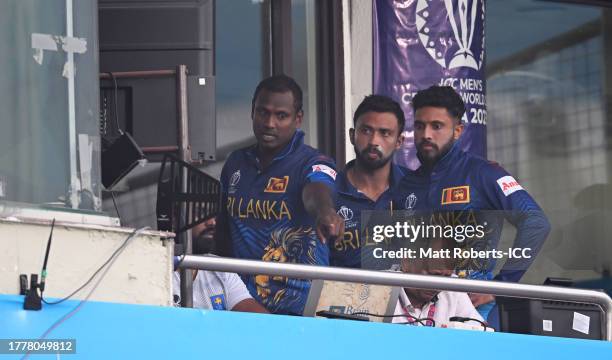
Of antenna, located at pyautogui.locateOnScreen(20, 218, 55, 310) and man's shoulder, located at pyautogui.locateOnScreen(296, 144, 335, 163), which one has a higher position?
man's shoulder, located at pyautogui.locateOnScreen(296, 144, 335, 163)

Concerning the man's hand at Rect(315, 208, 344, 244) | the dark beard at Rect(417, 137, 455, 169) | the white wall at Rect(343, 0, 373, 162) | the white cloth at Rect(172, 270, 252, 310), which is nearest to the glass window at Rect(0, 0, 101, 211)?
the white cloth at Rect(172, 270, 252, 310)

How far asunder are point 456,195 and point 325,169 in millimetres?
796

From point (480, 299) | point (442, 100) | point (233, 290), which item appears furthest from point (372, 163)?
point (233, 290)

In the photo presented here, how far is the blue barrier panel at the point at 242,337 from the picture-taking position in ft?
13.3

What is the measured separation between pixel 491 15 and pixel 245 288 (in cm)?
440

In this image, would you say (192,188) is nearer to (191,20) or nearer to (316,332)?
(316,332)

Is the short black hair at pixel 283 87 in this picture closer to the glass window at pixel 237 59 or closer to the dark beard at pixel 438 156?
the dark beard at pixel 438 156

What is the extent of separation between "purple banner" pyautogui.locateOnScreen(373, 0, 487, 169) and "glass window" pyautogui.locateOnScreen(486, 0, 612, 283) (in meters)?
1.31

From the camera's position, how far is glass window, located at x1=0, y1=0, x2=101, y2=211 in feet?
13.7

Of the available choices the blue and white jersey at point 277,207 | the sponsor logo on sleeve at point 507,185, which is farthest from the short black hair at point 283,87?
the sponsor logo on sleeve at point 507,185

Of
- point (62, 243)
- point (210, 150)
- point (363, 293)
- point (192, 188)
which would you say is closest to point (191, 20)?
point (210, 150)

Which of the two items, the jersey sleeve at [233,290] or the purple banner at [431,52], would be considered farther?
the purple banner at [431,52]

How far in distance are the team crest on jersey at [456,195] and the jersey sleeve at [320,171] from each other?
2.26 ft

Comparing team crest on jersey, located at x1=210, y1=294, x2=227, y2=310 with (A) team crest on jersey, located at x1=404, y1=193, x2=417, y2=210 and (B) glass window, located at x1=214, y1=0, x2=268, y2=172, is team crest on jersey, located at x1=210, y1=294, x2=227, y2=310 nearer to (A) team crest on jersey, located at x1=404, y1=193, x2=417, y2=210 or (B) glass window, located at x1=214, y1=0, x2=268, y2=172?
(A) team crest on jersey, located at x1=404, y1=193, x2=417, y2=210
